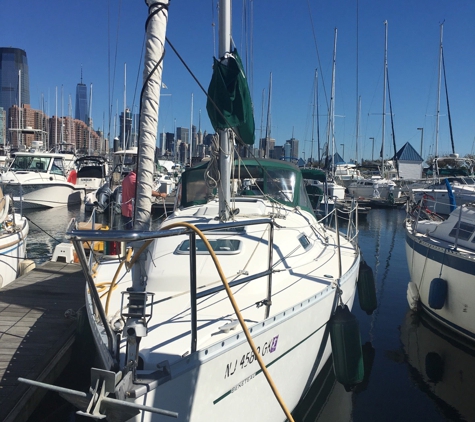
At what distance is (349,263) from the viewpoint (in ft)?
21.6

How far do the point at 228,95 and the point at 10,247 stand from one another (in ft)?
22.8

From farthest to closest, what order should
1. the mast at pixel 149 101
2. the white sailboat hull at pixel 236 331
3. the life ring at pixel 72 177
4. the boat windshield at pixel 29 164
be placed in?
the life ring at pixel 72 177 < the boat windshield at pixel 29 164 < the mast at pixel 149 101 < the white sailboat hull at pixel 236 331

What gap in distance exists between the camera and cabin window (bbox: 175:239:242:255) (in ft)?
16.9

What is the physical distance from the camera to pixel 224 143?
5695 millimetres

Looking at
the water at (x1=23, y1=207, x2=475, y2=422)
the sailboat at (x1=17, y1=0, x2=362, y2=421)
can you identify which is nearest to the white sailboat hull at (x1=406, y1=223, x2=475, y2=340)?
the water at (x1=23, y1=207, x2=475, y2=422)

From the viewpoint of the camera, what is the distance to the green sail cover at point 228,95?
18.1 feet

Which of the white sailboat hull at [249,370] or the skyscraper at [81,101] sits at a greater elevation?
the skyscraper at [81,101]

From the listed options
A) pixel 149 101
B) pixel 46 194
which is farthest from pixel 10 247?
pixel 46 194

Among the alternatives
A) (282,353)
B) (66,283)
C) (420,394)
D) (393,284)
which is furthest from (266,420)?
(393,284)

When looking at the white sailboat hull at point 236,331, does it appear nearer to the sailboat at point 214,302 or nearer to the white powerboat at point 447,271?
the sailboat at point 214,302

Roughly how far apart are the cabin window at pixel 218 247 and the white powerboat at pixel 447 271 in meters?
4.29

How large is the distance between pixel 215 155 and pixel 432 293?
4.91m

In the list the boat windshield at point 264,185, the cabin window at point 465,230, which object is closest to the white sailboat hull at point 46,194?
the boat windshield at point 264,185

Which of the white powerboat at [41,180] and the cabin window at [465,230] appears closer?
the cabin window at [465,230]
